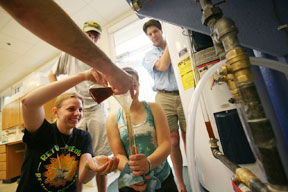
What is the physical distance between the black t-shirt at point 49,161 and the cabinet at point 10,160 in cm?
231

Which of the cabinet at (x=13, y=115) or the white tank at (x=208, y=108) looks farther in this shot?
the cabinet at (x=13, y=115)

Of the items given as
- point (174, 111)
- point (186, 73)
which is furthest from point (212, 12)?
point (174, 111)

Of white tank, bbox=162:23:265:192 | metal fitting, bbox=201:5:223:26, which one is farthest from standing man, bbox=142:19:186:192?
metal fitting, bbox=201:5:223:26

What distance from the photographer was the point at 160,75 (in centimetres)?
129

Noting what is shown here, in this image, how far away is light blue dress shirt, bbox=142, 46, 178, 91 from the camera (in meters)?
1.23

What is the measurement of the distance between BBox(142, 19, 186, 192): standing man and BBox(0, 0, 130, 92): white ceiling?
1.38 metres

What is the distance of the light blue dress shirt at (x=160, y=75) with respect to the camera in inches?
48.4

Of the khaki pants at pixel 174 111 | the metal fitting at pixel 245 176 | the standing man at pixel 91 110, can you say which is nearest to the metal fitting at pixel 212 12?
the metal fitting at pixel 245 176

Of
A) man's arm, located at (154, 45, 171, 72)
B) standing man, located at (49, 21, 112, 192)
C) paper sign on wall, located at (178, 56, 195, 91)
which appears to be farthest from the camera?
standing man, located at (49, 21, 112, 192)

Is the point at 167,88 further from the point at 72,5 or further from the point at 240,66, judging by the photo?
the point at 72,5

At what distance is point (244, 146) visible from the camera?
56cm

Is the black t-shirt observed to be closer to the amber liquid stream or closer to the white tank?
the amber liquid stream

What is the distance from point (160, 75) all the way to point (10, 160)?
315 centimetres

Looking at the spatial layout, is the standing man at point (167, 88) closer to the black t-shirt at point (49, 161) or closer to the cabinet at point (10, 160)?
the black t-shirt at point (49, 161)
